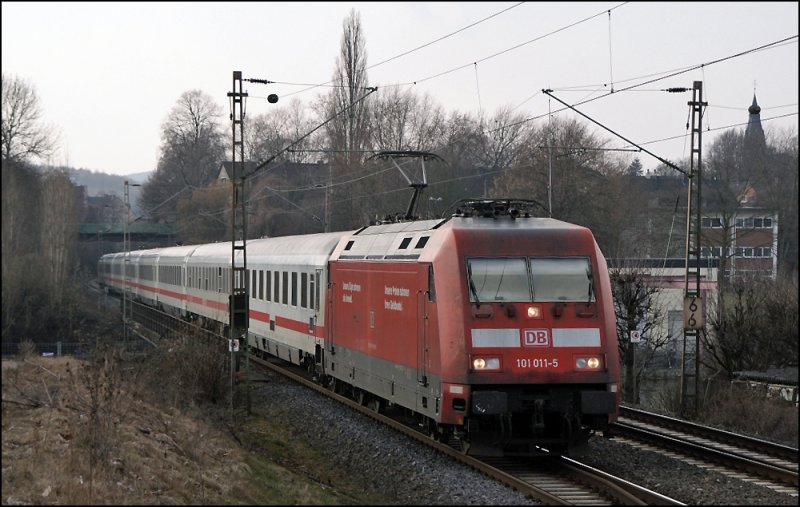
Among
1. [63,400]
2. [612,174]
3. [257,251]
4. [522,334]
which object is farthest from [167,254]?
[522,334]

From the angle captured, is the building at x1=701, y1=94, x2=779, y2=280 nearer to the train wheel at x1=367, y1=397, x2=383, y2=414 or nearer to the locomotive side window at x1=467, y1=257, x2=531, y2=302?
the locomotive side window at x1=467, y1=257, x2=531, y2=302

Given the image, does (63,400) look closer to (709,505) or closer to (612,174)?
(709,505)

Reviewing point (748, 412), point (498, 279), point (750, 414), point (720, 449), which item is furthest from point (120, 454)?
point (748, 412)

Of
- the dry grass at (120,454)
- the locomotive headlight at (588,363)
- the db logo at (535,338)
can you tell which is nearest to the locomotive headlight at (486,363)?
the db logo at (535,338)

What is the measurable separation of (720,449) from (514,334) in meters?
4.69

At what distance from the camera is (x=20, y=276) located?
10.2 metres

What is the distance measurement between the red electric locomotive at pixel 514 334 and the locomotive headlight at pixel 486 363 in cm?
1

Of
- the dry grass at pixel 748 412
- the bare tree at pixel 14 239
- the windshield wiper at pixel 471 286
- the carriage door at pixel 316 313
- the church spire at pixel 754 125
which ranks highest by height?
the church spire at pixel 754 125

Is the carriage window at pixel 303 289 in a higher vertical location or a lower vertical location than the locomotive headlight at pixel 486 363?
higher

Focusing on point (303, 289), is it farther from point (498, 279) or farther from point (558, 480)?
point (558, 480)

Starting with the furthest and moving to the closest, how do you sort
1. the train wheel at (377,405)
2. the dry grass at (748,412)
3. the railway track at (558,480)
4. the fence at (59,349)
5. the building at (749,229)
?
the fence at (59,349) < the train wheel at (377,405) < the dry grass at (748,412) < the building at (749,229) < the railway track at (558,480)

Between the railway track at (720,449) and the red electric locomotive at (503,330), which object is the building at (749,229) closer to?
the red electric locomotive at (503,330)

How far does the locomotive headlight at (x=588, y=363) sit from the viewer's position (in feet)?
43.5

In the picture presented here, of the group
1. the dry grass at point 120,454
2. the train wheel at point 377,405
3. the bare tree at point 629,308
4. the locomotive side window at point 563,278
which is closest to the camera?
the dry grass at point 120,454
